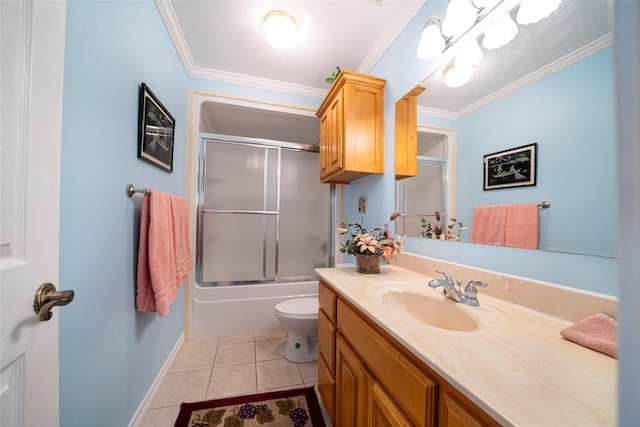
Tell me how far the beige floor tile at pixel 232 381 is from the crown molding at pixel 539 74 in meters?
2.04

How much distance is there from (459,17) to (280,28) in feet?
3.44

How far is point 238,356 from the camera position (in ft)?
5.92

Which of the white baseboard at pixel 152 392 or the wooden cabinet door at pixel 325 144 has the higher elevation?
the wooden cabinet door at pixel 325 144

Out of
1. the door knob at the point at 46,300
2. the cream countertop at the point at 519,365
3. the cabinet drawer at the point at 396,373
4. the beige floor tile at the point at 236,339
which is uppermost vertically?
the door knob at the point at 46,300

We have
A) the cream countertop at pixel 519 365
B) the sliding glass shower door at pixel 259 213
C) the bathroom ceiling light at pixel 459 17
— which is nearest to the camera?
the cream countertop at pixel 519 365

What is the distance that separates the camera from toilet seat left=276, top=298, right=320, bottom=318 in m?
1.67

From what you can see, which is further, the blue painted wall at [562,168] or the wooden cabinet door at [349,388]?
the wooden cabinet door at [349,388]

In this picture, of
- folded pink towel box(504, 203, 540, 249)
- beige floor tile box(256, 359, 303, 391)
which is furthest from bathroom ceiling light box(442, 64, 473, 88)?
beige floor tile box(256, 359, 303, 391)

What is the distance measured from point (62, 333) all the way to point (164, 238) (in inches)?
21.8

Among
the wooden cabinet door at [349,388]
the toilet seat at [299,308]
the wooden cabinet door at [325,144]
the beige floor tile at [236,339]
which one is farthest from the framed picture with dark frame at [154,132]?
the beige floor tile at [236,339]

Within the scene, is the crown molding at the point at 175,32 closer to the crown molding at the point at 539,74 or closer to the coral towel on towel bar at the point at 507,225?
the crown molding at the point at 539,74

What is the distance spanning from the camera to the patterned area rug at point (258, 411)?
1.22 metres

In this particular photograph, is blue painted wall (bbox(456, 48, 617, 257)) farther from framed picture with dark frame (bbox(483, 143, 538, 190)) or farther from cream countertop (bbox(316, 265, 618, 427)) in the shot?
cream countertop (bbox(316, 265, 618, 427))

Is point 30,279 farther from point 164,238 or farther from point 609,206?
point 609,206
